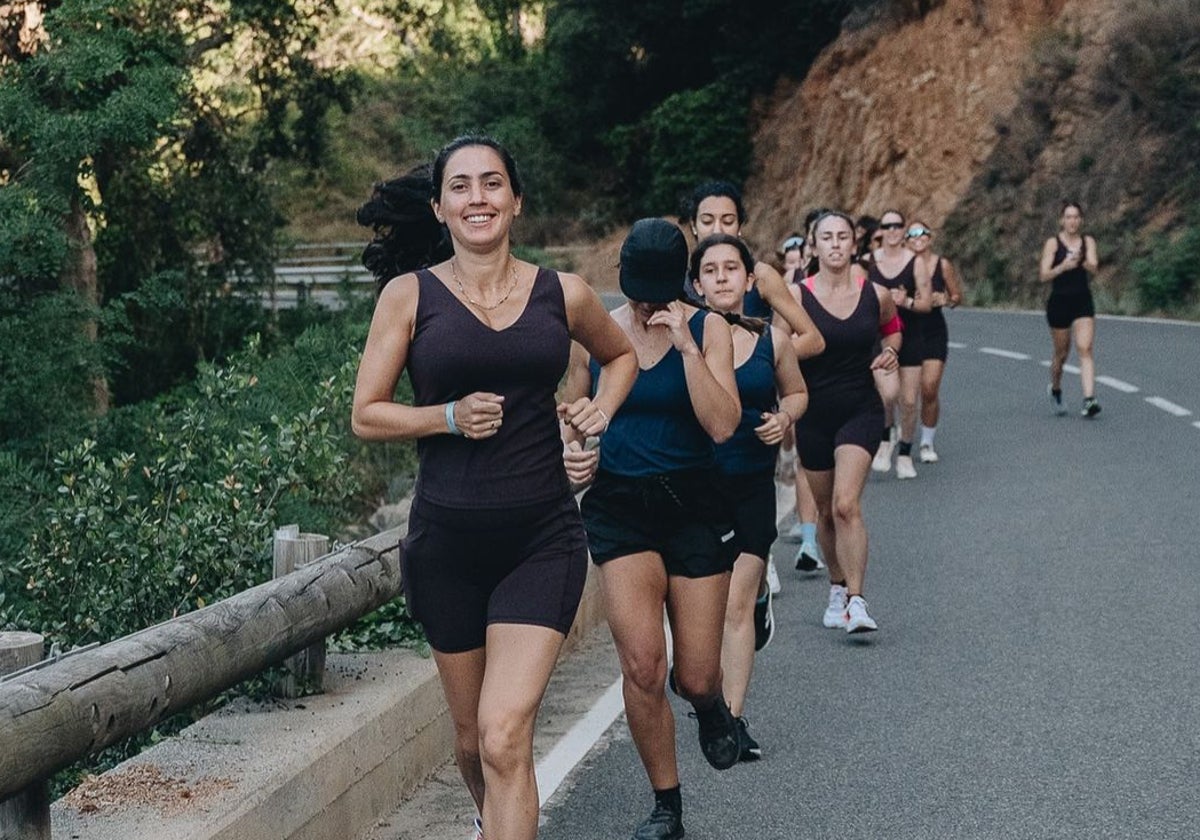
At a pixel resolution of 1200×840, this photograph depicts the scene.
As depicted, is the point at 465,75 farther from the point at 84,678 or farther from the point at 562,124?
the point at 84,678

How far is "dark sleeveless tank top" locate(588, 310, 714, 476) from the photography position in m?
5.68

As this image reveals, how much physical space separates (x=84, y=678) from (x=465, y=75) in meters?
55.9

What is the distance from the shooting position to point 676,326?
18.1 ft

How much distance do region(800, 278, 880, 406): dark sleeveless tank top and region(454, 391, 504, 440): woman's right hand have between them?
13.9ft

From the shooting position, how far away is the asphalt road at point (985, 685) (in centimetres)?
597

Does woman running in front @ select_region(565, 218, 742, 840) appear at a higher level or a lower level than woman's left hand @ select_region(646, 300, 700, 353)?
lower

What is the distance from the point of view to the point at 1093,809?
587cm

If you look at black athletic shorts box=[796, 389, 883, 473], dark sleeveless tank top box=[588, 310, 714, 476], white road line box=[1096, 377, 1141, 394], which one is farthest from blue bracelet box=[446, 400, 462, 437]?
white road line box=[1096, 377, 1141, 394]

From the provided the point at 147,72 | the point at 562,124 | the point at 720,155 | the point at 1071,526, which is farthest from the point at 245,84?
the point at 562,124

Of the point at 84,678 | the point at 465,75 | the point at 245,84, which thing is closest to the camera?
the point at 84,678

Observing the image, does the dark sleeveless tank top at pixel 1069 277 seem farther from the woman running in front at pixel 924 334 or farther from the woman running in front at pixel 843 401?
the woman running in front at pixel 843 401

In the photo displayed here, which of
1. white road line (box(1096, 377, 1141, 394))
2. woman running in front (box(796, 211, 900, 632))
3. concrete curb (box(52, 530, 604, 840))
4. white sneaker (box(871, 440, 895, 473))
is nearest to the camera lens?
concrete curb (box(52, 530, 604, 840))

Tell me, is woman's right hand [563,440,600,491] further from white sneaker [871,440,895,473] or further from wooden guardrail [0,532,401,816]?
white sneaker [871,440,895,473]

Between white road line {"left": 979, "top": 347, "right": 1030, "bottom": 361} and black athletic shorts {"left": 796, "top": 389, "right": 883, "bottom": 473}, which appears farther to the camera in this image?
white road line {"left": 979, "top": 347, "right": 1030, "bottom": 361}
